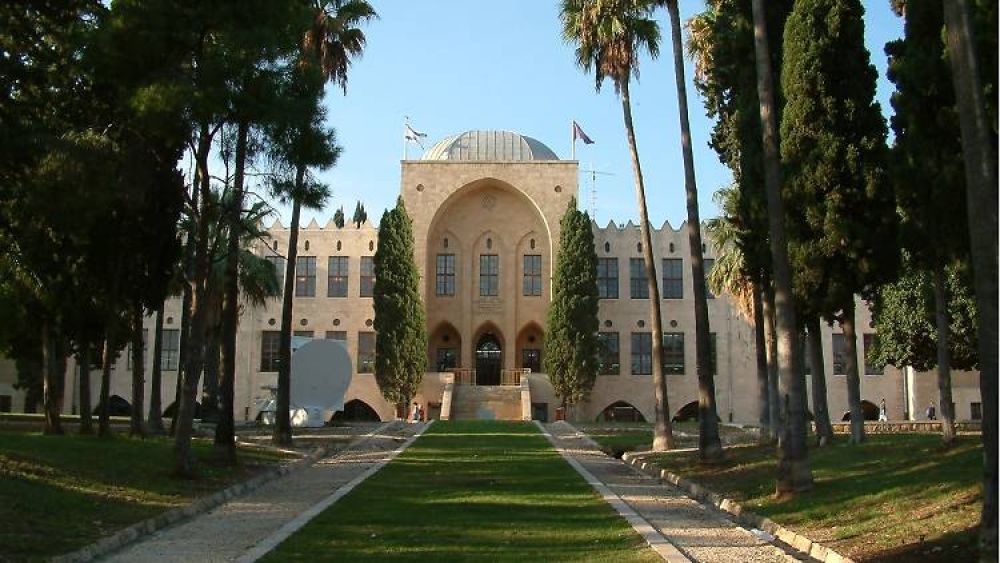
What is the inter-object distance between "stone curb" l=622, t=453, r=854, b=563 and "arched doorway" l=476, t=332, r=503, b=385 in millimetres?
38029

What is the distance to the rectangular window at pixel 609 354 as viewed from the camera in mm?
56344

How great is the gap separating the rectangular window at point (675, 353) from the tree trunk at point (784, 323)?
136 ft

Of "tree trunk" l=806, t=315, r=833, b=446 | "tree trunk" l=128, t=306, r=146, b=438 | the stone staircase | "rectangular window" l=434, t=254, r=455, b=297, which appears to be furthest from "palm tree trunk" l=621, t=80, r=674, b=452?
"rectangular window" l=434, t=254, r=455, b=297

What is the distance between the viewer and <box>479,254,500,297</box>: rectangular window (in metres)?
58.9

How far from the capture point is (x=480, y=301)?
5862 cm

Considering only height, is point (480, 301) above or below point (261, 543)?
above

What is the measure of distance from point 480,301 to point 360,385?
27.1 feet

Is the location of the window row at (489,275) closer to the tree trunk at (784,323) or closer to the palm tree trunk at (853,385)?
the palm tree trunk at (853,385)

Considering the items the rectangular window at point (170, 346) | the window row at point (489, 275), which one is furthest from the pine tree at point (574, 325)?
the rectangular window at point (170, 346)

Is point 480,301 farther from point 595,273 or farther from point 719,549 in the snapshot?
point 719,549

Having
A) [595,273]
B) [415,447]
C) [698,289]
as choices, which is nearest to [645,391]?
[595,273]

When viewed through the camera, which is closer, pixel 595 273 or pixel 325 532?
pixel 325 532

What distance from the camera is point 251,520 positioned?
1373cm

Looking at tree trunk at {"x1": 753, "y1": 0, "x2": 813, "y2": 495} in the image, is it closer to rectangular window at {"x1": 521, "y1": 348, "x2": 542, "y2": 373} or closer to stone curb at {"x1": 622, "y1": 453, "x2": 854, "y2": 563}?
stone curb at {"x1": 622, "y1": 453, "x2": 854, "y2": 563}
